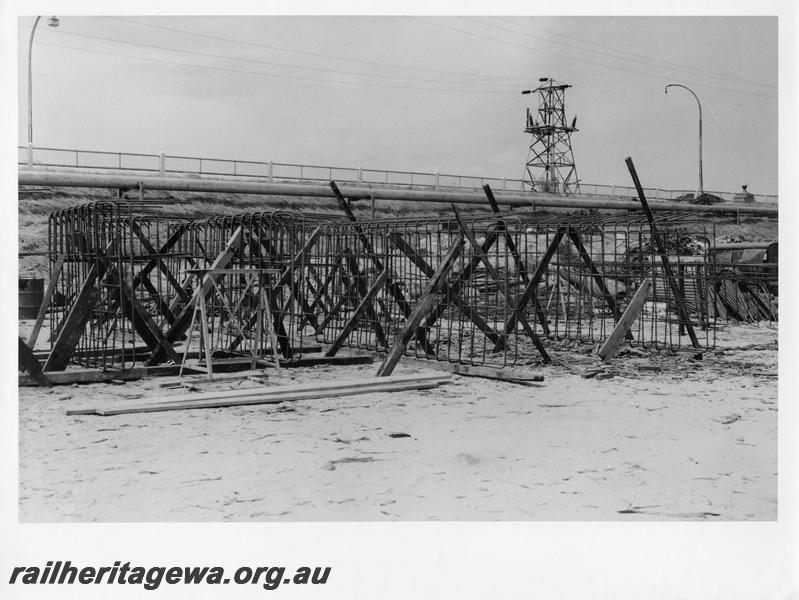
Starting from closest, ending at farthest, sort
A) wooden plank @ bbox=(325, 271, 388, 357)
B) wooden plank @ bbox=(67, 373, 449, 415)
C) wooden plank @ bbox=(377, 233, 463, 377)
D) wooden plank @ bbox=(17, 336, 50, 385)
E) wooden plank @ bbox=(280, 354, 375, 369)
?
wooden plank @ bbox=(67, 373, 449, 415)
wooden plank @ bbox=(17, 336, 50, 385)
wooden plank @ bbox=(377, 233, 463, 377)
wooden plank @ bbox=(280, 354, 375, 369)
wooden plank @ bbox=(325, 271, 388, 357)

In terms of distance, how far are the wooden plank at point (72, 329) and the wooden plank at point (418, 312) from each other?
4.70 metres

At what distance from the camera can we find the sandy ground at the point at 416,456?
7.17m

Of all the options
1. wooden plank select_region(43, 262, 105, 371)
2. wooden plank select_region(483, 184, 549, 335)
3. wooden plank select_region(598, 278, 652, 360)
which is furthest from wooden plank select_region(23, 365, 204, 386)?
wooden plank select_region(598, 278, 652, 360)

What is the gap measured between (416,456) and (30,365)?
6.56 m

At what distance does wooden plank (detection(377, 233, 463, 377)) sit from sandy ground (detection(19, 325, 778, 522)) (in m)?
1.17

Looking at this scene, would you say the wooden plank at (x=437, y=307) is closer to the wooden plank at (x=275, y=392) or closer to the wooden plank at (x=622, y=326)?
the wooden plank at (x=275, y=392)

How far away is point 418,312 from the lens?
13.8m

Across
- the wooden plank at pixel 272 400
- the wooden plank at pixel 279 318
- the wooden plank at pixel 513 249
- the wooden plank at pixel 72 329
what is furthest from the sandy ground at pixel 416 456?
the wooden plank at pixel 513 249

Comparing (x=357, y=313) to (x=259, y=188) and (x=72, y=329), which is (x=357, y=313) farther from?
(x=259, y=188)

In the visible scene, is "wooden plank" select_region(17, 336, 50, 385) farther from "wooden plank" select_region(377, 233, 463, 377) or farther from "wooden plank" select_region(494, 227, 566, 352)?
"wooden plank" select_region(494, 227, 566, 352)

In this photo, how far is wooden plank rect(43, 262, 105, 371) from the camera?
12.7 m

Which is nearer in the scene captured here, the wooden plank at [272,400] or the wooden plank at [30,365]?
the wooden plank at [272,400]

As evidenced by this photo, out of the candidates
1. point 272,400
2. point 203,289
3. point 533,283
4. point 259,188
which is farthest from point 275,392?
point 259,188
